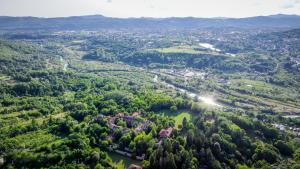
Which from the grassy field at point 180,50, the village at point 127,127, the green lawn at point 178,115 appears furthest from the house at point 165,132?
the grassy field at point 180,50

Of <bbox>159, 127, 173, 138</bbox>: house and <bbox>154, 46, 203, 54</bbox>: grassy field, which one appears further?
<bbox>154, 46, 203, 54</bbox>: grassy field

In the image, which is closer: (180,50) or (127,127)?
(127,127)

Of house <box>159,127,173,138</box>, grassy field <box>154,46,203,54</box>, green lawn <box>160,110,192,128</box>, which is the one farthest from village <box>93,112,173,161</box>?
grassy field <box>154,46,203,54</box>

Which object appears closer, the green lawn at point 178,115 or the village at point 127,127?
the village at point 127,127

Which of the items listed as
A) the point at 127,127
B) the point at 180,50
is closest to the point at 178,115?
the point at 127,127

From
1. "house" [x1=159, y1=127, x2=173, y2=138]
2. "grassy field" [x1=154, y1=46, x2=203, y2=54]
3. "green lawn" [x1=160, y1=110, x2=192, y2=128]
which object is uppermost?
"grassy field" [x1=154, y1=46, x2=203, y2=54]

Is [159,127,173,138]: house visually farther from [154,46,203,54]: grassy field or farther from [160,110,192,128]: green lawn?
[154,46,203,54]: grassy field

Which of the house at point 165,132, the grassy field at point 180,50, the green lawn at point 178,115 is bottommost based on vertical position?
the green lawn at point 178,115

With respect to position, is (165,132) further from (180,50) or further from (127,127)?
(180,50)

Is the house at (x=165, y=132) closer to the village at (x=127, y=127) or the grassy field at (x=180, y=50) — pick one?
the village at (x=127, y=127)

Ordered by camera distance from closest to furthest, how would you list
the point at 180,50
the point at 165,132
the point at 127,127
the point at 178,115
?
the point at 165,132 < the point at 127,127 < the point at 178,115 < the point at 180,50

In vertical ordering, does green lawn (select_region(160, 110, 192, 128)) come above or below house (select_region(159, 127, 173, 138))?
below

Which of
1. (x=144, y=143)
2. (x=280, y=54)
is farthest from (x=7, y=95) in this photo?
(x=280, y=54)
